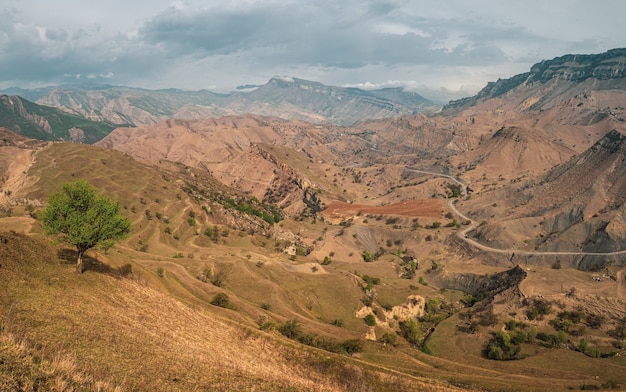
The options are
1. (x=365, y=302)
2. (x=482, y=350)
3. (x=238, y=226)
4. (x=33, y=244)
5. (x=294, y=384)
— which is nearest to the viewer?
(x=294, y=384)

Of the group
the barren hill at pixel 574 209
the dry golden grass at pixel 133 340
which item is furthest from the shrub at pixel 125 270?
the barren hill at pixel 574 209

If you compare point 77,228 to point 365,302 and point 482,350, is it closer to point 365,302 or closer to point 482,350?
point 365,302

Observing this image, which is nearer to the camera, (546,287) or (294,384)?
(294,384)

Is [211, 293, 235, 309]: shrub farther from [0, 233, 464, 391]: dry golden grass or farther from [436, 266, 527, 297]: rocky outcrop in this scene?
[436, 266, 527, 297]: rocky outcrop

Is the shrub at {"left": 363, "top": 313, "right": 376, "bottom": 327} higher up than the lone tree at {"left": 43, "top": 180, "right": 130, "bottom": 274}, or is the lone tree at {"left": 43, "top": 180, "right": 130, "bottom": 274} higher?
the lone tree at {"left": 43, "top": 180, "right": 130, "bottom": 274}

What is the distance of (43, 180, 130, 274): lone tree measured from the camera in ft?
123

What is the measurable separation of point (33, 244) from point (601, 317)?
97.3 metres

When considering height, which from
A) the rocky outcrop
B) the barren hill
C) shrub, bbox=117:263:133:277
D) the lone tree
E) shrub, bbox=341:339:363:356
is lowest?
the rocky outcrop

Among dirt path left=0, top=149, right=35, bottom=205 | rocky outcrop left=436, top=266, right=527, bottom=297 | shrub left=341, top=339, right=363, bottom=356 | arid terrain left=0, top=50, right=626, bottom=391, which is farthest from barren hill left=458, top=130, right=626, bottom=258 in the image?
dirt path left=0, top=149, right=35, bottom=205

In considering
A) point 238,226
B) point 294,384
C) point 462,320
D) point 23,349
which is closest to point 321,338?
point 294,384

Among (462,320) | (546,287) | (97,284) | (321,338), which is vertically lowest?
(462,320)

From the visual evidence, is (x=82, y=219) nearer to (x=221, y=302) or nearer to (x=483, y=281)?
(x=221, y=302)

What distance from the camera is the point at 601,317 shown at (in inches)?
3118

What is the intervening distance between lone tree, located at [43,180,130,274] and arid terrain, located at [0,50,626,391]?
3632 millimetres
